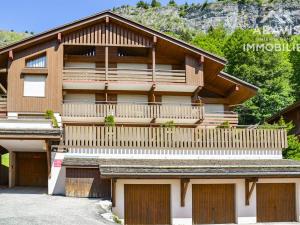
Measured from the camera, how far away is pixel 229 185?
20.4 meters

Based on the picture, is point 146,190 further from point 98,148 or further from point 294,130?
point 294,130

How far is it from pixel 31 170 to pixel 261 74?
30.7 m

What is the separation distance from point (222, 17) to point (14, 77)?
90.6m

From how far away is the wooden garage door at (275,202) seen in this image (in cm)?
2052

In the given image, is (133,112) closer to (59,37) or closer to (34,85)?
(34,85)

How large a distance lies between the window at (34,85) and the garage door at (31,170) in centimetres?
357

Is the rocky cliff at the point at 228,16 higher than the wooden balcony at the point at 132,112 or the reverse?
higher

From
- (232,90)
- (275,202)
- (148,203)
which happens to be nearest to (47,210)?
(148,203)

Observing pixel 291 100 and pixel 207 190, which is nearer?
pixel 207 190

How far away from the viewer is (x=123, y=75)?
30.2m

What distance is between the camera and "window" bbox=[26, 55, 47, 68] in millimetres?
29178

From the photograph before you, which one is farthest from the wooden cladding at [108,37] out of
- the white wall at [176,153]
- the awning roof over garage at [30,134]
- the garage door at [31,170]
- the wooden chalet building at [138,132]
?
the awning roof over garage at [30,134]

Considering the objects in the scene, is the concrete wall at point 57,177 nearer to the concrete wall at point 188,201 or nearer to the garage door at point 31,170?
the concrete wall at point 188,201

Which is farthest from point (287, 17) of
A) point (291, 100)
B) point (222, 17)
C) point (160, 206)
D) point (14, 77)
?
point (160, 206)
